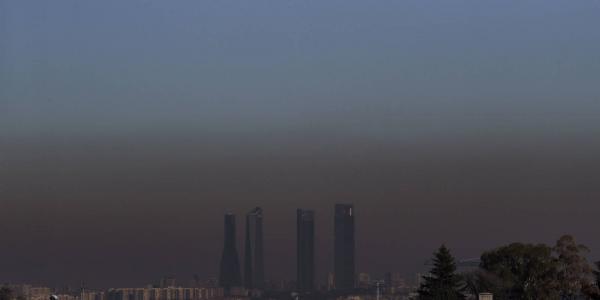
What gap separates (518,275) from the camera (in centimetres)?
11906

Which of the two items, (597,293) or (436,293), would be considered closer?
(597,293)

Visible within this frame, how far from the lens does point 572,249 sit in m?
110

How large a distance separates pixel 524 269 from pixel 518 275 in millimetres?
771

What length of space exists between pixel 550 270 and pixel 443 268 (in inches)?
664

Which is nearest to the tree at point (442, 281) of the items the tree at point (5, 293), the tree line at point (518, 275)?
the tree line at point (518, 275)

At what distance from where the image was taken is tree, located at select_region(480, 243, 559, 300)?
114m

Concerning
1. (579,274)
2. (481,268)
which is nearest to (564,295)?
(579,274)

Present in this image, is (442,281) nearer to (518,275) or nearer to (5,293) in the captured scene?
(518,275)

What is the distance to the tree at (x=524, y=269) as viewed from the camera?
114m

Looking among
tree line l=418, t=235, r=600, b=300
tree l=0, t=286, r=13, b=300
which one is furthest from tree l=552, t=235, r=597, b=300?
tree l=0, t=286, r=13, b=300

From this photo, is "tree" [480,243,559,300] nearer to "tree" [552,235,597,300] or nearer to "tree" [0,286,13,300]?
"tree" [552,235,597,300]

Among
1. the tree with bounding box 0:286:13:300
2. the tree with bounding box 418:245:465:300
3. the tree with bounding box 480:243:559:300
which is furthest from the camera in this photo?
the tree with bounding box 0:286:13:300

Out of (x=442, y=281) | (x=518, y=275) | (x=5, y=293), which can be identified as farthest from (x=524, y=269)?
(x=5, y=293)

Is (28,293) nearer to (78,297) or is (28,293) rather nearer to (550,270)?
(78,297)
